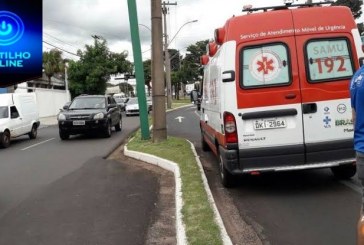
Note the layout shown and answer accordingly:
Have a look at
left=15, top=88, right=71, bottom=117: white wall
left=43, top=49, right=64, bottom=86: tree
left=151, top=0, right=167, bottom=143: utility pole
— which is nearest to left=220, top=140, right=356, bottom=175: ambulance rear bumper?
left=151, top=0, right=167, bottom=143: utility pole

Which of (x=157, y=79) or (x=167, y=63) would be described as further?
(x=167, y=63)

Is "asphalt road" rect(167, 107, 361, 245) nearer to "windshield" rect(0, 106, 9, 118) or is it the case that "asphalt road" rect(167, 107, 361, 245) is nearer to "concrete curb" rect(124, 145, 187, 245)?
"concrete curb" rect(124, 145, 187, 245)

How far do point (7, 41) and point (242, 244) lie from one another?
10.4ft

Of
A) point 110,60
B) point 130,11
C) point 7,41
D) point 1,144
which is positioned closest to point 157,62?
point 130,11

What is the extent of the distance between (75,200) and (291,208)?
3.35 metres

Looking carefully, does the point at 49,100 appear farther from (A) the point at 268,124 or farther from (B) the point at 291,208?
(B) the point at 291,208

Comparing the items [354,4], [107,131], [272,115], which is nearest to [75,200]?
[272,115]

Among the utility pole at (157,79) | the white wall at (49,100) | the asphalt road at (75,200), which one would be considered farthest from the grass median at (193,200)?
the white wall at (49,100)

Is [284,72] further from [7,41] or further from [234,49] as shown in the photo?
[7,41]

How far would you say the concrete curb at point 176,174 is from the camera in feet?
18.3

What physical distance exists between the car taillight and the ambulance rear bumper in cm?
22

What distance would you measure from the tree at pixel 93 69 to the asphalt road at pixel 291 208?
39.7 m

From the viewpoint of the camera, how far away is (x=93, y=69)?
157ft

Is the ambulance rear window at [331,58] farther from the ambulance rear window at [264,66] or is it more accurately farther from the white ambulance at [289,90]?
the ambulance rear window at [264,66]
